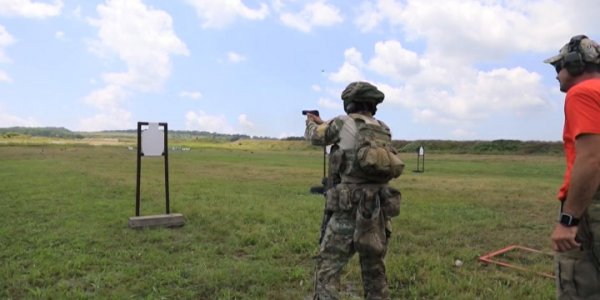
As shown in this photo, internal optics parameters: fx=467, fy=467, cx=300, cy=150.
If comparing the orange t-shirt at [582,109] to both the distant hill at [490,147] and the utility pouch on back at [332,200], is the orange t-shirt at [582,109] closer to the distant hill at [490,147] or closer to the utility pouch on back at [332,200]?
the utility pouch on back at [332,200]

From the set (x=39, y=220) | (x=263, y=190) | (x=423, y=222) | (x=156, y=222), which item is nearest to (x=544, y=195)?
(x=423, y=222)

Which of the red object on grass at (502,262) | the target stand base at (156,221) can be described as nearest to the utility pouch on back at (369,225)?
the red object on grass at (502,262)

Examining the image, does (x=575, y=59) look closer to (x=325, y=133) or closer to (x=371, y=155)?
(x=371, y=155)

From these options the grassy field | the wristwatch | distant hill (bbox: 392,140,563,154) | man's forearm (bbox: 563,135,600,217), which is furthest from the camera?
distant hill (bbox: 392,140,563,154)

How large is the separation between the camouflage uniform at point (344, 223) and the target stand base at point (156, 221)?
506 centimetres

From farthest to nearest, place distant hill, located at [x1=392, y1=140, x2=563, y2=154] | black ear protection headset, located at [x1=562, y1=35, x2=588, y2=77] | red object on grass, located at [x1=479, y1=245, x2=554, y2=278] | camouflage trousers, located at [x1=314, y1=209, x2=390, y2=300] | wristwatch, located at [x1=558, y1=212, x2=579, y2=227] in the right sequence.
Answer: distant hill, located at [x1=392, y1=140, x2=563, y2=154], red object on grass, located at [x1=479, y1=245, x2=554, y2=278], camouflage trousers, located at [x1=314, y1=209, x2=390, y2=300], black ear protection headset, located at [x1=562, y1=35, x2=588, y2=77], wristwatch, located at [x1=558, y1=212, x2=579, y2=227]

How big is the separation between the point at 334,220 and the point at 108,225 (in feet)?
19.3

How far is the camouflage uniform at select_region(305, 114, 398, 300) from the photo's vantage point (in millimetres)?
3658

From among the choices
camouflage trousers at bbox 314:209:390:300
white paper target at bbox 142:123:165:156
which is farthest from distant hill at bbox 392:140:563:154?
camouflage trousers at bbox 314:209:390:300

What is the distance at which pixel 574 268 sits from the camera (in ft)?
8.26

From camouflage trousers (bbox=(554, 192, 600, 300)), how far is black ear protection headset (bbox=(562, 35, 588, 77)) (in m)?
0.68

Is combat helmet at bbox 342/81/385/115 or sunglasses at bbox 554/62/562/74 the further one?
combat helmet at bbox 342/81/385/115

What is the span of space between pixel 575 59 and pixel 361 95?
1.57m

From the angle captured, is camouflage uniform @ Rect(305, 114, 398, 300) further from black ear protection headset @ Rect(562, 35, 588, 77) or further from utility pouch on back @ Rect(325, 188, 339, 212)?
black ear protection headset @ Rect(562, 35, 588, 77)
